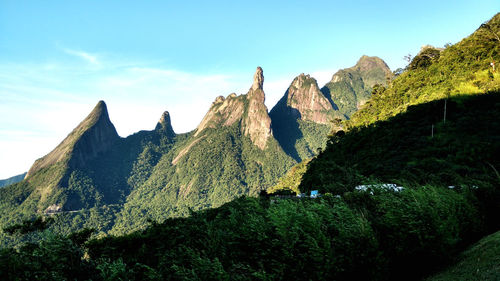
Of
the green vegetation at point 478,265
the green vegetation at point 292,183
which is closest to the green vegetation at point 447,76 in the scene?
the green vegetation at point 292,183

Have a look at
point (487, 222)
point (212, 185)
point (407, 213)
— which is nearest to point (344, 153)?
point (487, 222)

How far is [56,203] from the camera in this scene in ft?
525

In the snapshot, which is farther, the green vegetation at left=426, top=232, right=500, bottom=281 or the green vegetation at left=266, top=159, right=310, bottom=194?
the green vegetation at left=266, top=159, right=310, bottom=194

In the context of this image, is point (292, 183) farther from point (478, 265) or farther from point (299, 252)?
point (299, 252)

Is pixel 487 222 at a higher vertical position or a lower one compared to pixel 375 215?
lower

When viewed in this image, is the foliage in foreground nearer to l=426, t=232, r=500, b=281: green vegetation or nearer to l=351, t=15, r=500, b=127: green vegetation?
l=426, t=232, r=500, b=281: green vegetation

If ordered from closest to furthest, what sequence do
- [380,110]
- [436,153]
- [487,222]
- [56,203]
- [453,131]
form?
[487,222] → [436,153] → [453,131] → [380,110] → [56,203]

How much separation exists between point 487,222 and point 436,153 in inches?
910

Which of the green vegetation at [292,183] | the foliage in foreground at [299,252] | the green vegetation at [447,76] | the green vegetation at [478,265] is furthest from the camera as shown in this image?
the green vegetation at [292,183]

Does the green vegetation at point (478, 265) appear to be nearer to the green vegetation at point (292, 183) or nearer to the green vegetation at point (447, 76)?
the green vegetation at point (447, 76)

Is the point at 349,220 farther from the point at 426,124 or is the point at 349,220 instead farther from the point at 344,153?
the point at 344,153

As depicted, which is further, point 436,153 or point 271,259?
point 436,153

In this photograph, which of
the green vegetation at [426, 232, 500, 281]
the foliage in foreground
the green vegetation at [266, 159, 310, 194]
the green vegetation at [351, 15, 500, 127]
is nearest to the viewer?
the green vegetation at [426, 232, 500, 281]

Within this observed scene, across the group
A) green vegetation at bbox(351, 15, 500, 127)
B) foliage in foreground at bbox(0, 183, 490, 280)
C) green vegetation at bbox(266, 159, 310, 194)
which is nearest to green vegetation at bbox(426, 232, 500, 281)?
foliage in foreground at bbox(0, 183, 490, 280)
